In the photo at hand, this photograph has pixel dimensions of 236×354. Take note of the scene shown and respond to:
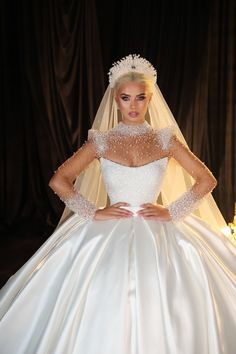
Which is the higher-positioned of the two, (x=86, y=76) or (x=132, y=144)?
(x=86, y=76)

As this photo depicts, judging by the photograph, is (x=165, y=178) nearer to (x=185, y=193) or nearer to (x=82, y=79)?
(x=185, y=193)

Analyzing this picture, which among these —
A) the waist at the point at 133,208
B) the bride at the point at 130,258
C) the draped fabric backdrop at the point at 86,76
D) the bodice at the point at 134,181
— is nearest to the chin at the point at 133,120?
the bride at the point at 130,258

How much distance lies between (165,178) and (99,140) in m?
0.46

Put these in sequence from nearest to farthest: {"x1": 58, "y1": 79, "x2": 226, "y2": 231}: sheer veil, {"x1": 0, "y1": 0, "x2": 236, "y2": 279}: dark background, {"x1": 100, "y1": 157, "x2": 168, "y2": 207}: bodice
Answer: {"x1": 100, "y1": 157, "x2": 168, "y2": 207}: bodice
{"x1": 58, "y1": 79, "x2": 226, "y2": 231}: sheer veil
{"x1": 0, "y1": 0, "x2": 236, "y2": 279}: dark background

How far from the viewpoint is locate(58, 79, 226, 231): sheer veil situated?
2502mm

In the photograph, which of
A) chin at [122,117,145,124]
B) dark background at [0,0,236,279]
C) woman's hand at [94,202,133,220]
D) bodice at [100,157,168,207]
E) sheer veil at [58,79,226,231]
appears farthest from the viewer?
dark background at [0,0,236,279]

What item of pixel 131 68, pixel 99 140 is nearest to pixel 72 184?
pixel 99 140

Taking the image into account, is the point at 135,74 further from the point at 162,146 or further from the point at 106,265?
the point at 106,265

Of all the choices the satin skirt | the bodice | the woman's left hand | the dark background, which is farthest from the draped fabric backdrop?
the satin skirt

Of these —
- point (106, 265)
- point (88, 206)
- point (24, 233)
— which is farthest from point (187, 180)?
point (24, 233)

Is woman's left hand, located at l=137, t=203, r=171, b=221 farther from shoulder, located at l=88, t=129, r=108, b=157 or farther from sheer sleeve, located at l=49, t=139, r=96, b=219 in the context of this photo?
shoulder, located at l=88, t=129, r=108, b=157

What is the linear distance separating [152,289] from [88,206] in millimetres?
600

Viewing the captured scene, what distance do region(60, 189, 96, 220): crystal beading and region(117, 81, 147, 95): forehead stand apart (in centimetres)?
59

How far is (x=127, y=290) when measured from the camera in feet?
5.94
